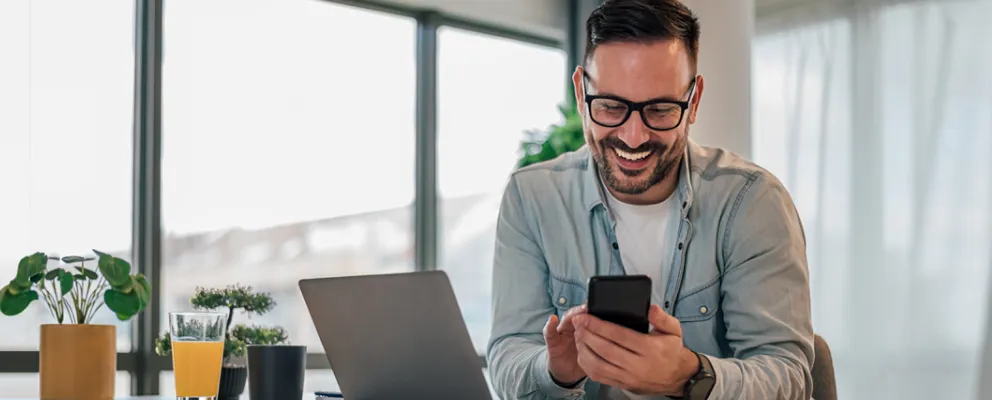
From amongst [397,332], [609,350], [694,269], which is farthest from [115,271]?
[694,269]

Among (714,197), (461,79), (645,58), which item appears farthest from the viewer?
(461,79)

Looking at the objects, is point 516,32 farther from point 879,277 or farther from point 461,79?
point 879,277

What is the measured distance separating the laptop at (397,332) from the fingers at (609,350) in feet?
0.61

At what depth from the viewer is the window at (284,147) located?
4.39 meters

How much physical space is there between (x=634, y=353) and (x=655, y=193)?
0.50 meters

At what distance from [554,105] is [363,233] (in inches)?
51.8

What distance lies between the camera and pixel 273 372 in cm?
161

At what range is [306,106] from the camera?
186 inches

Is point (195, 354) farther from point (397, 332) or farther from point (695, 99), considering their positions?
point (695, 99)

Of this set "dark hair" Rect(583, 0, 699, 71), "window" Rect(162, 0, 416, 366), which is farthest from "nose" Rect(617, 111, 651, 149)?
"window" Rect(162, 0, 416, 366)

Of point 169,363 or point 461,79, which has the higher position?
point 461,79

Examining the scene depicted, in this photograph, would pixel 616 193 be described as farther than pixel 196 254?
No

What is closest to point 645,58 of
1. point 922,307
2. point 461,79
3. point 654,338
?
point 654,338

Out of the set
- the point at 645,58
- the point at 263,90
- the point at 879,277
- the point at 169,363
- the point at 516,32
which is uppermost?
the point at 516,32
